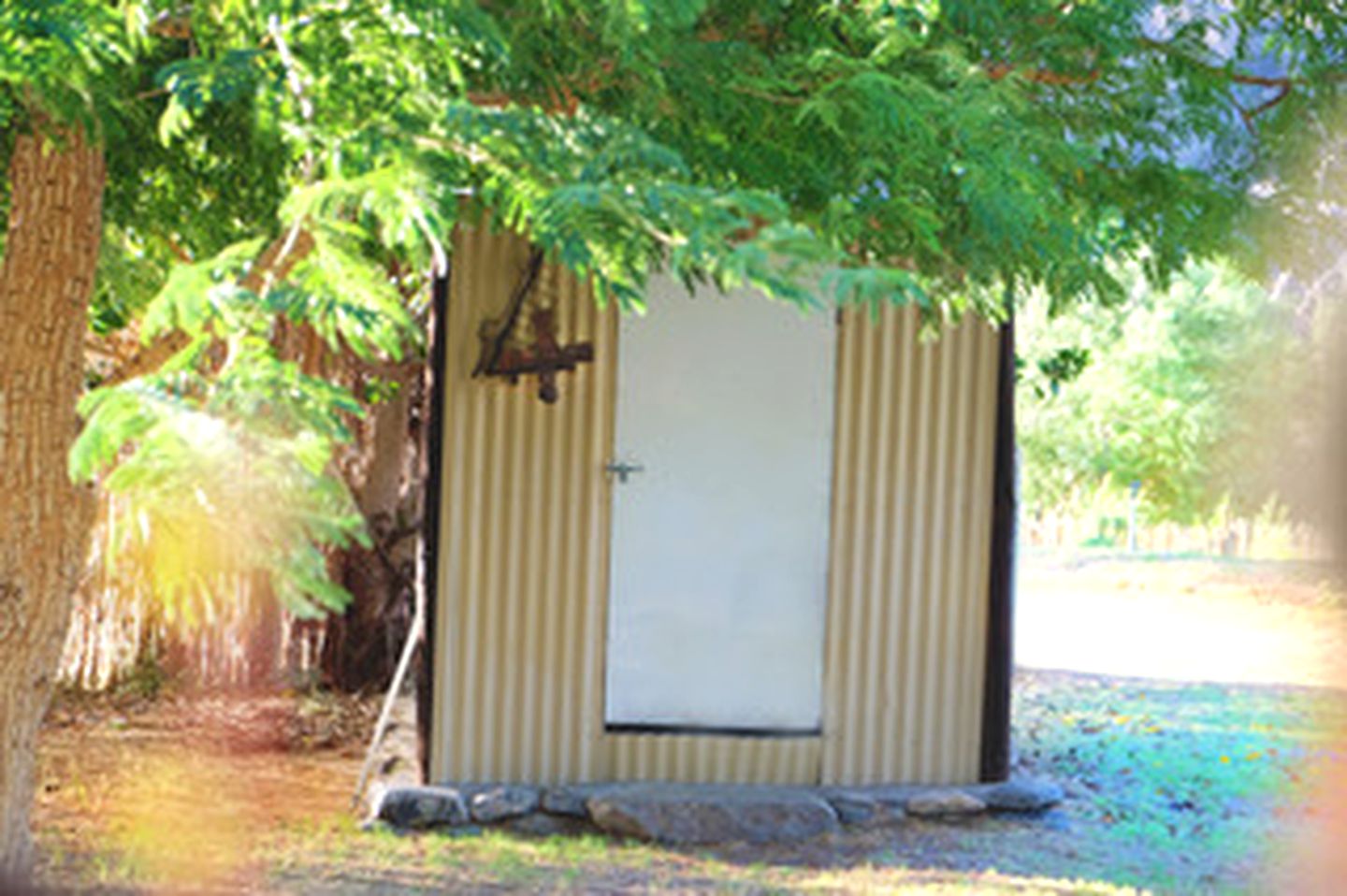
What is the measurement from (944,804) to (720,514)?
5.28 ft

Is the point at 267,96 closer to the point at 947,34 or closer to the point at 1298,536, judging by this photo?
the point at 947,34

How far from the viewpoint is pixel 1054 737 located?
33.1 feet

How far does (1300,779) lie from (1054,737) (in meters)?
1.43

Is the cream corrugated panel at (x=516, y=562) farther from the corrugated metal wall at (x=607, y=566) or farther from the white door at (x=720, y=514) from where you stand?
the white door at (x=720, y=514)


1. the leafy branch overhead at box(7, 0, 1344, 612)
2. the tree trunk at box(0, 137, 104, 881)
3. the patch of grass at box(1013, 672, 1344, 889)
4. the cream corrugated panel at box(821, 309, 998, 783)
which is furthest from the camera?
the cream corrugated panel at box(821, 309, 998, 783)

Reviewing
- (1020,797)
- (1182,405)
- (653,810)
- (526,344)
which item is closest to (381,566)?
(526,344)

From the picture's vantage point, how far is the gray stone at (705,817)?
7066mm

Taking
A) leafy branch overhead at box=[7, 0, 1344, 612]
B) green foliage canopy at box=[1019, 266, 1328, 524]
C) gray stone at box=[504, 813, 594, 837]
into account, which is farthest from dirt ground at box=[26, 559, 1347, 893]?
green foliage canopy at box=[1019, 266, 1328, 524]

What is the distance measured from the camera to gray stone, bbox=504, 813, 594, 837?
23.5 ft

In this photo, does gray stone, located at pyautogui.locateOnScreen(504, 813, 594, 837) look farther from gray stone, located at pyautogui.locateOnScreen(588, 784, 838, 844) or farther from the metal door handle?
→ the metal door handle

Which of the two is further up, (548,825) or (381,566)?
(381,566)

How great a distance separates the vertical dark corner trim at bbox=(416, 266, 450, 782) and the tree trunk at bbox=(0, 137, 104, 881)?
1.85m

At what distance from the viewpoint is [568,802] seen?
7.20 meters

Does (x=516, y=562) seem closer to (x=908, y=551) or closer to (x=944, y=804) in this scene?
(x=908, y=551)
